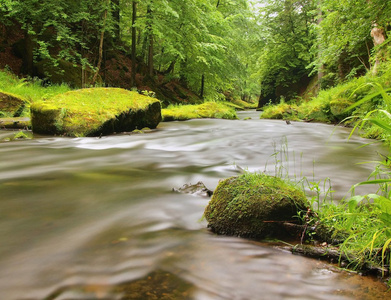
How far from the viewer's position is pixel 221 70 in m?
19.7

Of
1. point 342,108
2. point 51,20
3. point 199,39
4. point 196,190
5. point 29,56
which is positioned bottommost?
point 196,190

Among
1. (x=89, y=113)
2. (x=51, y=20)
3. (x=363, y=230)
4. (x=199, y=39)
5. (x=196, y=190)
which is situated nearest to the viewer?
(x=363, y=230)

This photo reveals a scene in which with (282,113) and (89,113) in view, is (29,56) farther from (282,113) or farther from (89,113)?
(282,113)

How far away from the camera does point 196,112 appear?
14297 mm

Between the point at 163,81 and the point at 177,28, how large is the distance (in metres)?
4.11

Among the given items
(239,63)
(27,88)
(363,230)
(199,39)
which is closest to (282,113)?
(199,39)

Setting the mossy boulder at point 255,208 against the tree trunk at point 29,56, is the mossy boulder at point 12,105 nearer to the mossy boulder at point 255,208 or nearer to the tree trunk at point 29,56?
the tree trunk at point 29,56

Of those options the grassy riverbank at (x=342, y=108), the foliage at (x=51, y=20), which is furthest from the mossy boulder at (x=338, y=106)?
the foliage at (x=51, y=20)

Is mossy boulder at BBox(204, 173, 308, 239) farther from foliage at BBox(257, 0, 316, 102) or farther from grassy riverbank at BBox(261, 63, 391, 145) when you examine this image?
foliage at BBox(257, 0, 316, 102)

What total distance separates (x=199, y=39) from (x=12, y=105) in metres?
11.2

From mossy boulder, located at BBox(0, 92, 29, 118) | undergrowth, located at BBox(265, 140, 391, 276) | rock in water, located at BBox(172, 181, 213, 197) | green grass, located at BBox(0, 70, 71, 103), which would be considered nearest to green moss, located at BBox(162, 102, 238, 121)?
green grass, located at BBox(0, 70, 71, 103)

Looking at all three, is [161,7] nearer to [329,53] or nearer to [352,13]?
[329,53]

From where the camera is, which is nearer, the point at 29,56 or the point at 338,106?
the point at 338,106

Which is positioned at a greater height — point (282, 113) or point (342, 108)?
point (342, 108)
